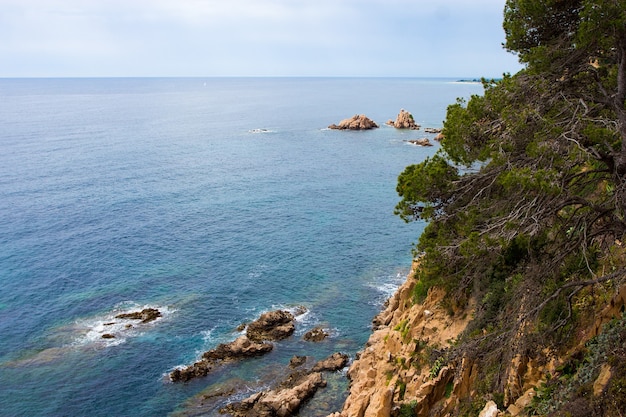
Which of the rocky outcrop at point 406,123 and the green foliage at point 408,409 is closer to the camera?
the green foliage at point 408,409

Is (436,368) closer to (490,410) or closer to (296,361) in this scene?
(490,410)

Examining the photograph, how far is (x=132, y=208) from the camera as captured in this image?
75250 mm

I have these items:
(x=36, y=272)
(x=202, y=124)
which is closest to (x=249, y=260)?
(x=36, y=272)

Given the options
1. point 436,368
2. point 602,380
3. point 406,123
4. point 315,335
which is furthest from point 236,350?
point 406,123

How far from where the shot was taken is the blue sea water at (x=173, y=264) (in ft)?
124

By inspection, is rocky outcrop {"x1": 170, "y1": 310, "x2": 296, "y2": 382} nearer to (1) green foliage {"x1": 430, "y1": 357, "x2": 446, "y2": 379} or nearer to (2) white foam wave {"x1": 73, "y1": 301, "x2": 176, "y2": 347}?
(2) white foam wave {"x1": 73, "y1": 301, "x2": 176, "y2": 347}

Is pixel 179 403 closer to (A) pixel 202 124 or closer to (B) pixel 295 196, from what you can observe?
(B) pixel 295 196

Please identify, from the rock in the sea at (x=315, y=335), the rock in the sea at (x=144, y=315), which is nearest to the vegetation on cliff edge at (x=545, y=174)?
the rock in the sea at (x=315, y=335)

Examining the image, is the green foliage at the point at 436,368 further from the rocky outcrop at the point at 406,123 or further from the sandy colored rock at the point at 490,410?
the rocky outcrop at the point at 406,123

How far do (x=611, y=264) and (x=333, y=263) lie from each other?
42.4m

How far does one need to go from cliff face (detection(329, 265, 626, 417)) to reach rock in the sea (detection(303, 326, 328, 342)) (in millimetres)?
4965

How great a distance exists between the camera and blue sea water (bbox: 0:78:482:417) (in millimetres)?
37750

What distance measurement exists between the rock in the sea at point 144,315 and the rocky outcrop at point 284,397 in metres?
15.4

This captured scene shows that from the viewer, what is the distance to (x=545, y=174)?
45.2ft
